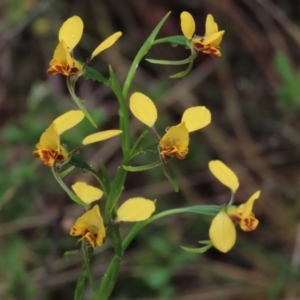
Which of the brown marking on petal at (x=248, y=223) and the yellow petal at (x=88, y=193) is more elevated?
the yellow petal at (x=88, y=193)

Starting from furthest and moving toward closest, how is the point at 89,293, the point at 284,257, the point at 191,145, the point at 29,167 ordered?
the point at 191,145
the point at 284,257
the point at 89,293
the point at 29,167

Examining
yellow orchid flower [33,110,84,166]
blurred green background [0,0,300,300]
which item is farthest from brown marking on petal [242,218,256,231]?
blurred green background [0,0,300,300]

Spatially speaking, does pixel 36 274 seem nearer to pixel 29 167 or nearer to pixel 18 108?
pixel 29 167

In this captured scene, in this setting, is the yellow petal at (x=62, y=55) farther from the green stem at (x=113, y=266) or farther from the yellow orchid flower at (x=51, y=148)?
the green stem at (x=113, y=266)

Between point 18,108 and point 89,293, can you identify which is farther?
point 18,108

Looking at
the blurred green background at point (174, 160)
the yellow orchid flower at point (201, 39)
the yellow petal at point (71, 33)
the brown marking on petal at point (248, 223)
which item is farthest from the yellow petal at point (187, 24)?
the blurred green background at point (174, 160)

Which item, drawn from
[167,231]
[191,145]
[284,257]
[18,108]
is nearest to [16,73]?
[18,108]

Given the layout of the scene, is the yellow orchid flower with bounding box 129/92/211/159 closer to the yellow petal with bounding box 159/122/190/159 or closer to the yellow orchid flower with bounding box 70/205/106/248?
the yellow petal with bounding box 159/122/190/159
